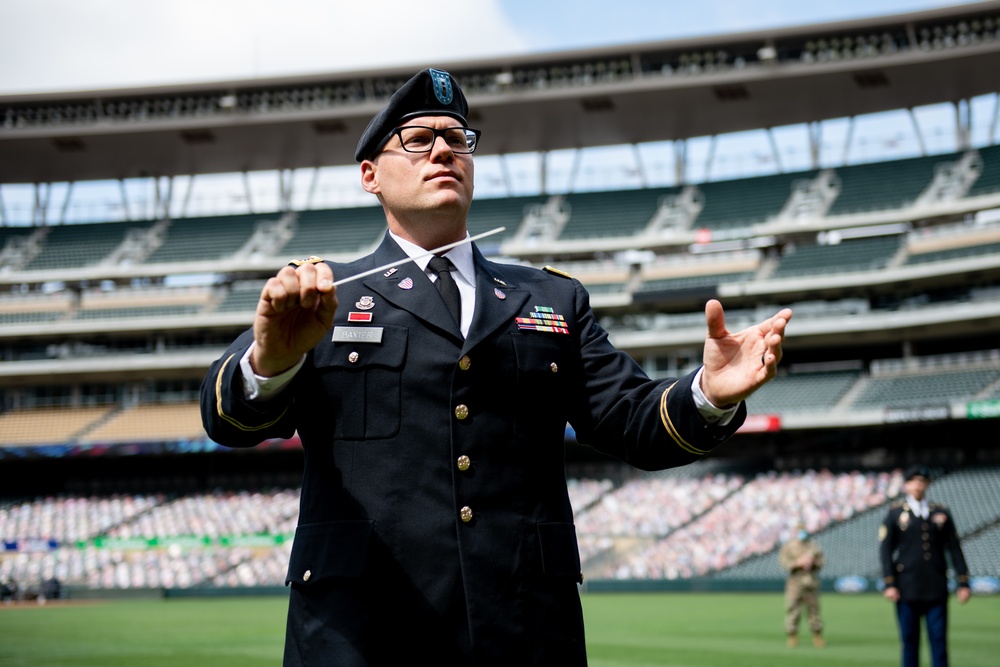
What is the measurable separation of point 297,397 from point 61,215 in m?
55.7

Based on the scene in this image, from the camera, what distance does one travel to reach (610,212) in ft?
162

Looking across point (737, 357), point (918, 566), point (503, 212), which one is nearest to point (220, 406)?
point (737, 357)

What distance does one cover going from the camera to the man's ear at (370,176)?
3773 mm

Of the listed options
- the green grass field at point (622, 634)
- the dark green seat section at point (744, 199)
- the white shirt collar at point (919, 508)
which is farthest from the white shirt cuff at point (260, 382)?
the dark green seat section at point (744, 199)

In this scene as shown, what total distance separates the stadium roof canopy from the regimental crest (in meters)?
39.7

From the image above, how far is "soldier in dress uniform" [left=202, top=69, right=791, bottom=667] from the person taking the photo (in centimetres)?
309

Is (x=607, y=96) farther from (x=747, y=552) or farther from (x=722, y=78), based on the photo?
(x=747, y=552)

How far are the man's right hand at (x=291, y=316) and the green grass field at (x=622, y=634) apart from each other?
39.6 feet

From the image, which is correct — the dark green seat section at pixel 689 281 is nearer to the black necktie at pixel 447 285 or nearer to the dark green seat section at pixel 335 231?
the dark green seat section at pixel 335 231

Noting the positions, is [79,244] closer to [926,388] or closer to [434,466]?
[926,388]

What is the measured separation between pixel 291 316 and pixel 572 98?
1631 inches

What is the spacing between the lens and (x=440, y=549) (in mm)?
3160

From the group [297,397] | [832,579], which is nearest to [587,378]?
[297,397]

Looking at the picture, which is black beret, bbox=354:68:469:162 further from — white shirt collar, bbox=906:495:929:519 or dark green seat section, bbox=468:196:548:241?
dark green seat section, bbox=468:196:548:241
